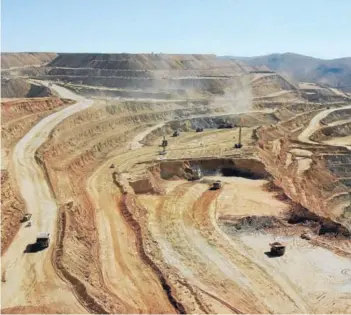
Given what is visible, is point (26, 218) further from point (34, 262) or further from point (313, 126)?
point (313, 126)

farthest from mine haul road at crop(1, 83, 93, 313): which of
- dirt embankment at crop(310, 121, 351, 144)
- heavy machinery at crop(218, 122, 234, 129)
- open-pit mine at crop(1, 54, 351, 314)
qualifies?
dirt embankment at crop(310, 121, 351, 144)

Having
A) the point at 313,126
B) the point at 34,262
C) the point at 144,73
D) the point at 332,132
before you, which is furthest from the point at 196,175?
the point at 144,73

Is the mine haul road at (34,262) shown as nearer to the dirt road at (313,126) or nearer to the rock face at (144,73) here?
the dirt road at (313,126)

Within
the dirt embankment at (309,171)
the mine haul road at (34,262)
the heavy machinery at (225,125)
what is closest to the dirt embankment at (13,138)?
the mine haul road at (34,262)

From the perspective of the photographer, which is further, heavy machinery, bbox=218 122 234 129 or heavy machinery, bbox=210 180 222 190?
heavy machinery, bbox=218 122 234 129

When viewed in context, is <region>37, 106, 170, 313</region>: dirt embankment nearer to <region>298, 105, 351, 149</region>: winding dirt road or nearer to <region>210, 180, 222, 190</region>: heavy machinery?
<region>210, 180, 222, 190</region>: heavy machinery

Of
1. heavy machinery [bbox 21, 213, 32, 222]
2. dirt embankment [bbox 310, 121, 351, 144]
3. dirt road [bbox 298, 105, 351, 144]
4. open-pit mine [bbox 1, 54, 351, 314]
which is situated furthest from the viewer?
dirt embankment [bbox 310, 121, 351, 144]
